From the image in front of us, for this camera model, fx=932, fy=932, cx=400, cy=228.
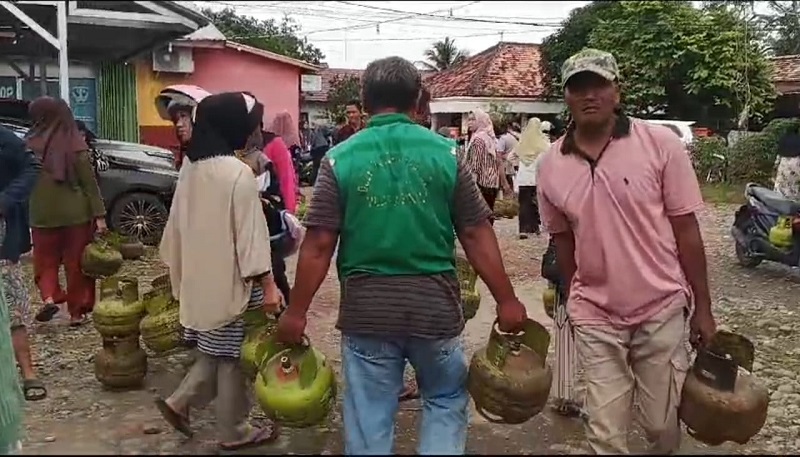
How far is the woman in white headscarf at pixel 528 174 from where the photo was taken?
39.5 ft

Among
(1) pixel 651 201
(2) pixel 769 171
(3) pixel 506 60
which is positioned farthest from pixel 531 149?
(3) pixel 506 60

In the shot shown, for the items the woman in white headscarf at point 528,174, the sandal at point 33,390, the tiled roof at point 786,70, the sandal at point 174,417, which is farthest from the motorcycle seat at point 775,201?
the tiled roof at point 786,70

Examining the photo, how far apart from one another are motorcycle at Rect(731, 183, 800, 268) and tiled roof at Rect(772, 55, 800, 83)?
60.5 feet

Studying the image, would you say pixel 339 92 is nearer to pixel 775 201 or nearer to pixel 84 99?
pixel 84 99

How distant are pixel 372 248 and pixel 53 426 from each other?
2639 millimetres

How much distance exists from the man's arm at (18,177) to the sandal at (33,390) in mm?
1036

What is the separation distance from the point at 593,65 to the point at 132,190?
9.51 meters

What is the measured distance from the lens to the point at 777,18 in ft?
112

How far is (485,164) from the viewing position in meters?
11.0

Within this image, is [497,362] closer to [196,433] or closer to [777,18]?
[196,433]

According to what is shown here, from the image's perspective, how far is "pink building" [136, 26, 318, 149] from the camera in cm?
1845

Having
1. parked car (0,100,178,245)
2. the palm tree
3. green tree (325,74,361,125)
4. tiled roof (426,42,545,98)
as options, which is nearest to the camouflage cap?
parked car (0,100,178,245)

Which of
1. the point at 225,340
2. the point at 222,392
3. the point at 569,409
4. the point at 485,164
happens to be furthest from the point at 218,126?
the point at 485,164

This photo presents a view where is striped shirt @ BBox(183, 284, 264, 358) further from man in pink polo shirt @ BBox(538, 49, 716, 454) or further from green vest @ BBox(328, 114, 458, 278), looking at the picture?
man in pink polo shirt @ BBox(538, 49, 716, 454)
